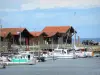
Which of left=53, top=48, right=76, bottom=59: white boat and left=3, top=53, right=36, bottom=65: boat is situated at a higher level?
left=53, top=48, right=76, bottom=59: white boat

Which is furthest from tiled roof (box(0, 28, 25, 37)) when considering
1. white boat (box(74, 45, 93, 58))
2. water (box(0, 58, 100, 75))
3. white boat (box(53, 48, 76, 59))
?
water (box(0, 58, 100, 75))

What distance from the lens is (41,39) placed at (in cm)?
7825

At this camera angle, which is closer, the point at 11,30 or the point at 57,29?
the point at 11,30

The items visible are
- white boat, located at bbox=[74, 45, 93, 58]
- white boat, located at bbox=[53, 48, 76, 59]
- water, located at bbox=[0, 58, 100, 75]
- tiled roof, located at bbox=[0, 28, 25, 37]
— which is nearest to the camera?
water, located at bbox=[0, 58, 100, 75]

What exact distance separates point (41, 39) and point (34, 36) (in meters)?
2.46

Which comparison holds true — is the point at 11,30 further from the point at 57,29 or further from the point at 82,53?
the point at 57,29

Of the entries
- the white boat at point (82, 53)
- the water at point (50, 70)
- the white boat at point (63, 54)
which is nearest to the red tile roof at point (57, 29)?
the white boat at point (82, 53)

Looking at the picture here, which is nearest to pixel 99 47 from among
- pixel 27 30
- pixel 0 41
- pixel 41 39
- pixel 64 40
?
pixel 64 40

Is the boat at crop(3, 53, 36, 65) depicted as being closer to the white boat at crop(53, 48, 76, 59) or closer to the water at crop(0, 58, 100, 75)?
the water at crop(0, 58, 100, 75)

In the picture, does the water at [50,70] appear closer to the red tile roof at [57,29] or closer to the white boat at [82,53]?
the white boat at [82,53]

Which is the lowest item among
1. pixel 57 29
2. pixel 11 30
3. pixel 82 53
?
pixel 82 53

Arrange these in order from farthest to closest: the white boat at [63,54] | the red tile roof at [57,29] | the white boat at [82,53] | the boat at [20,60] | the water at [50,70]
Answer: the red tile roof at [57,29], the white boat at [82,53], the white boat at [63,54], the boat at [20,60], the water at [50,70]

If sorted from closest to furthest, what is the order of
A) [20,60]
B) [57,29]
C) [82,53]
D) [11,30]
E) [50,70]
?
[50,70] → [20,60] → [11,30] → [82,53] → [57,29]

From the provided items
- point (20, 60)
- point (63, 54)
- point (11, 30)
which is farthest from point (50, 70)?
point (11, 30)
